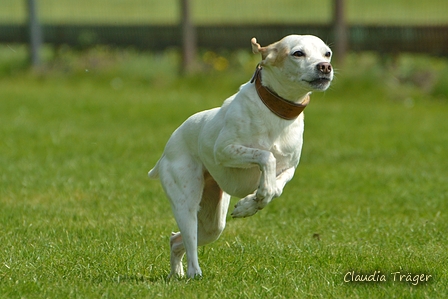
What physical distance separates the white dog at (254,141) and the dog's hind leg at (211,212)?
7cm

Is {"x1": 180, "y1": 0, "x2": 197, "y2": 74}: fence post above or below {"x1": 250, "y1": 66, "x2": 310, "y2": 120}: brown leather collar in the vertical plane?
below

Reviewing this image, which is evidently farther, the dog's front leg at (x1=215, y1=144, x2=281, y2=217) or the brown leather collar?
the brown leather collar

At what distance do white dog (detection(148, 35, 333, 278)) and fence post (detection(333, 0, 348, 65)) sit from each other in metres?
8.46

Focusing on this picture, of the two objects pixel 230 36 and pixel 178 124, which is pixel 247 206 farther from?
pixel 230 36

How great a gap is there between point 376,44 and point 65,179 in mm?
7071

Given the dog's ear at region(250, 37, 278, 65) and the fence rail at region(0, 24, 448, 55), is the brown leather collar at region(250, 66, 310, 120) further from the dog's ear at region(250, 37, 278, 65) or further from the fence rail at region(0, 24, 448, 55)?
the fence rail at region(0, 24, 448, 55)

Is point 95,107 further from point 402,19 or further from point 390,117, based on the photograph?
point 402,19

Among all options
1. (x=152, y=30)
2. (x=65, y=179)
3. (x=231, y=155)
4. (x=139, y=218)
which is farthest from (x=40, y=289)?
(x=152, y=30)

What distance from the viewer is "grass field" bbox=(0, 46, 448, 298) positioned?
467cm

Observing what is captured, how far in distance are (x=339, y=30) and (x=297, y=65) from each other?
8870 mm

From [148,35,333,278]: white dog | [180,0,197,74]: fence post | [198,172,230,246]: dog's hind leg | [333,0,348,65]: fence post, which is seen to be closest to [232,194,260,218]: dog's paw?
[148,35,333,278]: white dog

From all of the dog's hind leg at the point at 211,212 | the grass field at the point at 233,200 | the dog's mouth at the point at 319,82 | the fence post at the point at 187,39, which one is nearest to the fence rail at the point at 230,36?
the fence post at the point at 187,39

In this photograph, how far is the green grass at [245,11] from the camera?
1529 cm

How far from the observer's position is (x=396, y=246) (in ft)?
18.3
